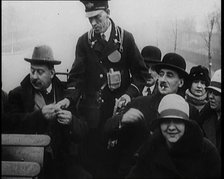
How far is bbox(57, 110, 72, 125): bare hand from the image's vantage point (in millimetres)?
2735

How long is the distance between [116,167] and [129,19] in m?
1.13

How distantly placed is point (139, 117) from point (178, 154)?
426 mm

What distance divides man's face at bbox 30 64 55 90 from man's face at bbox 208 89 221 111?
3.93 ft

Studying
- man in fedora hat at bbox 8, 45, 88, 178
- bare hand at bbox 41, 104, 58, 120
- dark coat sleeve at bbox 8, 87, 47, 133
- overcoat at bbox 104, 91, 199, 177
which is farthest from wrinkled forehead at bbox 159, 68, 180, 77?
dark coat sleeve at bbox 8, 87, 47, 133

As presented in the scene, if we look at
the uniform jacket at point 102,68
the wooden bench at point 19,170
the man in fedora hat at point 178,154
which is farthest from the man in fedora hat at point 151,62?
the wooden bench at point 19,170

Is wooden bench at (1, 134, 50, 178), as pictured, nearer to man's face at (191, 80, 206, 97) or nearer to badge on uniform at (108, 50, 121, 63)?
badge on uniform at (108, 50, 121, 63)

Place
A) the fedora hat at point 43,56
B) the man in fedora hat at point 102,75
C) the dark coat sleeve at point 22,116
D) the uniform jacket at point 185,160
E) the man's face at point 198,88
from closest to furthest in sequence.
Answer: the uniform jacket at point 185,160
the dark coat sleeve at point 22,116
the fedora hat at point 43,56
the man in fedora hat at point 102,75
the man's face at point 198,88

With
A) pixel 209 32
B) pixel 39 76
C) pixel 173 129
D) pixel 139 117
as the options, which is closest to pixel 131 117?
pixel 139 117

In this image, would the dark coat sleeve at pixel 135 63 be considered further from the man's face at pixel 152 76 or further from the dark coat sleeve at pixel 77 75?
the dark coat sleeve at pixel 77 75

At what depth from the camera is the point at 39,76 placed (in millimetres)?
2801

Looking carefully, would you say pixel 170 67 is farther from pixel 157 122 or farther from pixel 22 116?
pixel 22 116

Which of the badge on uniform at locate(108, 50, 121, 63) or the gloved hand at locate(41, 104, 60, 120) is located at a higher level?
the badge on uniform at locate(108, 50, 121, 63)

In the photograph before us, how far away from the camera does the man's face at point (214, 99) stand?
2.89 m

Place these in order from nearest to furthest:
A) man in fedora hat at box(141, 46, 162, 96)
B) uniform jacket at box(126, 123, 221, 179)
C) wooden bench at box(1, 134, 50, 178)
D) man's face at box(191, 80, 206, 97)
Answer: uniform jacket at box(126, 123, 221, 179) → wooden bench at box(1, 134, 50, 178) → man in fedora hat at box(141, 46, 162, 96) → man's face at box(191, 80, 206, 97)
